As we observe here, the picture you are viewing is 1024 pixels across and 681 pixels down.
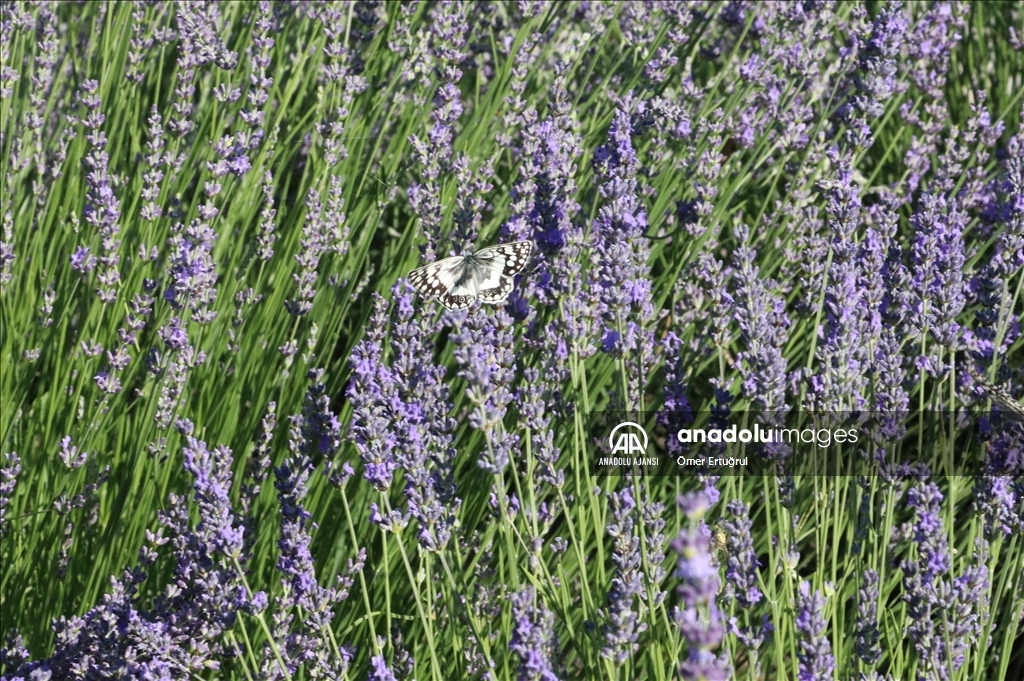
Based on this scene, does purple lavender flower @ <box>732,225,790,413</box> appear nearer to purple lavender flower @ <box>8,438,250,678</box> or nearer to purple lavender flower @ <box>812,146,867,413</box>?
purple lavender flower @ <box>812,146,867,413</box>

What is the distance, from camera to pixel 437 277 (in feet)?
6.54

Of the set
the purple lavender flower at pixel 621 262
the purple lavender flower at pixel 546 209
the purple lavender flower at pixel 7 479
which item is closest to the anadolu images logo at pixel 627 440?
the purple lavender flower at pixel 621 262

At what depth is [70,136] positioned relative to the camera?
285cm

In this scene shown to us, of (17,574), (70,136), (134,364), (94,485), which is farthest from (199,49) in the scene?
(17,574)

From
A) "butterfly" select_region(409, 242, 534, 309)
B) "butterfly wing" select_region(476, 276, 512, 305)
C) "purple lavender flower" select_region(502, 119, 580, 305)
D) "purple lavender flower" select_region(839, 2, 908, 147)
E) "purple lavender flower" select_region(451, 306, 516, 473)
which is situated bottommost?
"purple lavender flower" select_region(451, 306, 516, 473)

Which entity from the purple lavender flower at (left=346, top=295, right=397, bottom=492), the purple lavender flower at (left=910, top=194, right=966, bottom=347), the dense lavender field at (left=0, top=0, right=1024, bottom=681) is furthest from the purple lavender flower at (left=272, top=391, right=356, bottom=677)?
the purple lavender flower at (left=910, top=194, right=966, bottom=347)

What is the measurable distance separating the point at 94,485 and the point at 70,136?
1.11m

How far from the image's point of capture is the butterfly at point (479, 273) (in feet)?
6.22

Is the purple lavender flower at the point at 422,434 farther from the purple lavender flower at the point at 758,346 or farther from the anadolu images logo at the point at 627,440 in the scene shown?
the purple lavender flower at the point at 758,346

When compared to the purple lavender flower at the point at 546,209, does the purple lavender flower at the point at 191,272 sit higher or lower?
lower

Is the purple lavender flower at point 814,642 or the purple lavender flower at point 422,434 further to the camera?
the purple lavender flower at point 422,434

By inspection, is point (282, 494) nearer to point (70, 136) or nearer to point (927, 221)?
point (927, 221)

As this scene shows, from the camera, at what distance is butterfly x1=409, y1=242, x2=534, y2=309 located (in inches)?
74.7

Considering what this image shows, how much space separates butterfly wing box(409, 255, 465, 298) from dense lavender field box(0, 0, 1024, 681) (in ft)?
0.45
